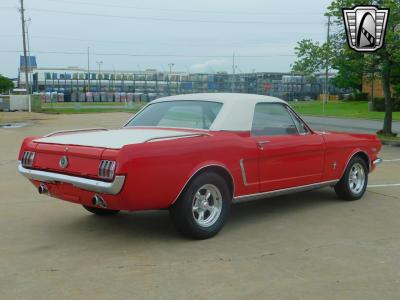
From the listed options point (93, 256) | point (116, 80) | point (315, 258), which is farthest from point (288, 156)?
point (116, 80)

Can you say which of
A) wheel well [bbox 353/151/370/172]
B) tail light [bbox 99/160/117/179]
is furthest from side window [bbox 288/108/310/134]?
tail light [bbox 99/160/117/179]

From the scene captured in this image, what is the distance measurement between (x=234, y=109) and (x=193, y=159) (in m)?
1.15

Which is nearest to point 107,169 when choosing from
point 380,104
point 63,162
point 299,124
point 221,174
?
point 63,162

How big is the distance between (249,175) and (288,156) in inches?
28.7

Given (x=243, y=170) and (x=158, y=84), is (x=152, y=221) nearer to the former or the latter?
(x=243, y=170)

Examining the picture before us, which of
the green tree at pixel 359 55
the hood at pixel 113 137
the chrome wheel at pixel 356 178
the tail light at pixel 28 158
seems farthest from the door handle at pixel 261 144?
the green tree at pixel 359 55

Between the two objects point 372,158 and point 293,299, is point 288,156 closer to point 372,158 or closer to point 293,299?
point 372,158

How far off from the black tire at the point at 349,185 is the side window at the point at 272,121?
3.91 feet

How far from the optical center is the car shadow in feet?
18.8

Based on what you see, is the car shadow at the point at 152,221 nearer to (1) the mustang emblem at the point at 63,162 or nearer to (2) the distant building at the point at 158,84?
(1) the mustang emblem at the point at 63,162

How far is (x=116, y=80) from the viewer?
83.3 m

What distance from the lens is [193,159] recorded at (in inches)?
210

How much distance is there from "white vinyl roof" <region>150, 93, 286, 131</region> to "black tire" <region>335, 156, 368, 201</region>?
1.71m

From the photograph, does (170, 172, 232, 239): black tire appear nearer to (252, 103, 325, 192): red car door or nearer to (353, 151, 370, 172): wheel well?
(252, 103, 325, 192): red car door
